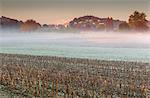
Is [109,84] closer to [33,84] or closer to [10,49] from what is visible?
[33,84]

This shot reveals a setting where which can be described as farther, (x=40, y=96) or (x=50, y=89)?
(x=50, y=89)

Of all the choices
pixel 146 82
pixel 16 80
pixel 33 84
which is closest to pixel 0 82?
pixel 16 80

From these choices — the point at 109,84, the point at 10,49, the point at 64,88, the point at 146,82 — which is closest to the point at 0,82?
the point at 64,88

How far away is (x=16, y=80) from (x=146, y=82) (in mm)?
5314

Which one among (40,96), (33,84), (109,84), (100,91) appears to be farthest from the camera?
(109,84)

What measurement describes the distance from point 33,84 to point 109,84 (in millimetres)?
2947

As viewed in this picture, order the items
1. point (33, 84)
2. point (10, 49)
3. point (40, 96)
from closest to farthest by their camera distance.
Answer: point (40, 96)
point (33, 84)
point (10, 49)

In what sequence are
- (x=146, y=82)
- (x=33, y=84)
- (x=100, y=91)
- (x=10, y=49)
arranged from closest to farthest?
(x=100, y=91) < (x=33, y=84) < (x=146, y=82) < (x=10, y=49)

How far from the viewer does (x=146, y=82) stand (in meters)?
16.3

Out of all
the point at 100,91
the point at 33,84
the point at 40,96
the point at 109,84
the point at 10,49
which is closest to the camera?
the point at 40,96

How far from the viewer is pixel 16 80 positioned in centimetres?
1530

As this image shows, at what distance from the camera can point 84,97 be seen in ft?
40.6

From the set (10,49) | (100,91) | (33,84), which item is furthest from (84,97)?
(10,49)

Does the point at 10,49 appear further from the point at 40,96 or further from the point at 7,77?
the point at 40,96
